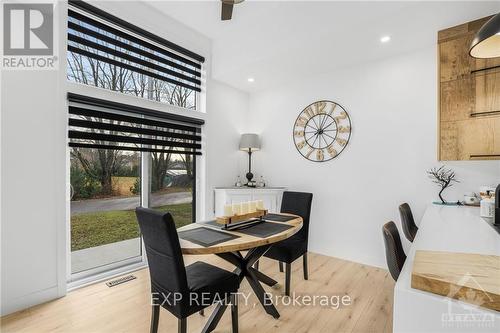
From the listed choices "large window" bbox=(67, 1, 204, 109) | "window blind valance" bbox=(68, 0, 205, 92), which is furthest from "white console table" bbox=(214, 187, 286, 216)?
"window blind valance" bbox=(68, 0, 205, 92)

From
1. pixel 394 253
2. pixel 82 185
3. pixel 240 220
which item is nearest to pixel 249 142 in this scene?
pixel 240 220

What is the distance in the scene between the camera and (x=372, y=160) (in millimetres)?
3160

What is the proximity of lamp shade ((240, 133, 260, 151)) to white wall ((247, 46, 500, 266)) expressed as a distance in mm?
434

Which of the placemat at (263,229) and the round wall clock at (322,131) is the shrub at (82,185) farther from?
the round wall clock at (322,131)

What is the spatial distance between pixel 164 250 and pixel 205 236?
0.38 meters

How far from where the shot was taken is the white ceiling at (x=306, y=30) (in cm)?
225

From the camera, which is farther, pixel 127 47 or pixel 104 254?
pixel 104 254

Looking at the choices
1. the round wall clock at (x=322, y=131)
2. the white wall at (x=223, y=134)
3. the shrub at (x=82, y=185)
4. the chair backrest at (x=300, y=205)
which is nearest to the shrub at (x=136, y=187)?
the shrub at (x=82, y=185)

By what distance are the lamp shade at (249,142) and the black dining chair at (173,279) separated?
101 inches

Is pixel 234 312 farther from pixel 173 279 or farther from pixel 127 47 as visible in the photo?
pixel 127 47

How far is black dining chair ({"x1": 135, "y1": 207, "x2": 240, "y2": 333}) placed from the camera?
1.44 m

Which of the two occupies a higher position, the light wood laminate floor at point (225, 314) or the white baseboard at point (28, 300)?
the white baseboard at point (28, 300)

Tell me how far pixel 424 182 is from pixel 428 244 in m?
1.89

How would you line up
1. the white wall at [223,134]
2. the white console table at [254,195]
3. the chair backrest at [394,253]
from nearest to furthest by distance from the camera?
the chair backrest at [394,253]
the white console table at [254,195]
the white wall at [223,134]
